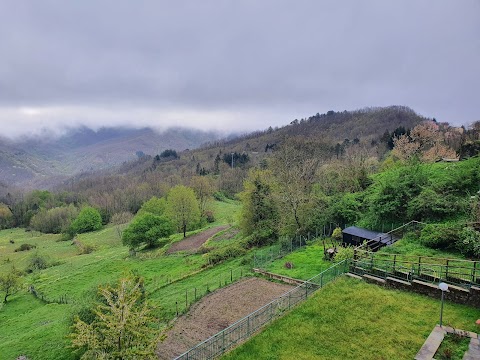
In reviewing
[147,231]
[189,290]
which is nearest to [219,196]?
[147,231]

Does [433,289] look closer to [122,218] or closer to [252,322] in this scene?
[252,322]

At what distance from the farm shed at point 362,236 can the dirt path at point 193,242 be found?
26.0 meters

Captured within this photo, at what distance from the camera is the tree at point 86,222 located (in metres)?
105

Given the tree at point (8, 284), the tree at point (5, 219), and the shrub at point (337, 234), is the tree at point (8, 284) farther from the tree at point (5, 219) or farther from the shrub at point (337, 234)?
the tree at point (5, 219)

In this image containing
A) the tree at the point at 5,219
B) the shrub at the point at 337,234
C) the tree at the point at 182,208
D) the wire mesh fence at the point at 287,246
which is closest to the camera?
the wire mesh fence at the point at 287,246

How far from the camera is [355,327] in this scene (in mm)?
17016

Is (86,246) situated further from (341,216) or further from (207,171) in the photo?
(207,171)

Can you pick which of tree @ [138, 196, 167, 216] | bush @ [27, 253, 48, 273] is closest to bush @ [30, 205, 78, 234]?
bush @ [27, 253, 48, 273]

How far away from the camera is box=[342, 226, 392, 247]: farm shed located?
29.0 m

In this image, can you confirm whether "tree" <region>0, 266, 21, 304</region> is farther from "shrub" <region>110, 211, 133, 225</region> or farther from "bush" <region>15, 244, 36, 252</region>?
"shrub" <region>110, 211, 133, 225</region>

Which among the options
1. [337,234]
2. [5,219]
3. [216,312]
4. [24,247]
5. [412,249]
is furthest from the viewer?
[5,219]

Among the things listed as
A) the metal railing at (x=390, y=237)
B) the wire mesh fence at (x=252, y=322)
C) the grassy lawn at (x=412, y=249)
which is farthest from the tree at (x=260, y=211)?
the wire mesh fence at (x=252, y=322)

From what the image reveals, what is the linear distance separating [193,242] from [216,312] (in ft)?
104

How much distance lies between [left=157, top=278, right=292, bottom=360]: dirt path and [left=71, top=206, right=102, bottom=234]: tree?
296 feet
